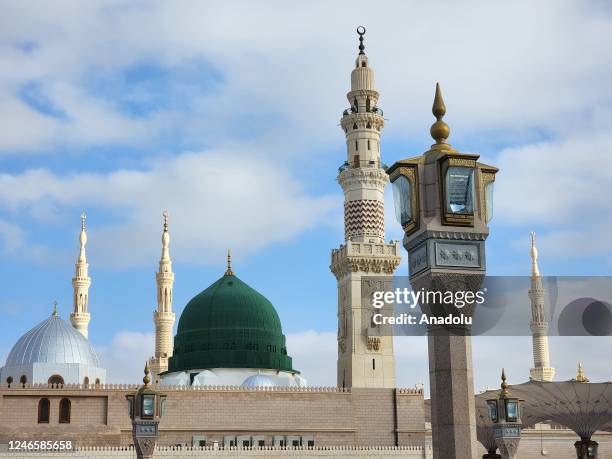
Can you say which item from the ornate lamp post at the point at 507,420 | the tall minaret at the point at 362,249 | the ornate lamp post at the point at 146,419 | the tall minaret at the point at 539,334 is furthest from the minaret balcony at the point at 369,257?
the ornate lamp post at the point at 146,419

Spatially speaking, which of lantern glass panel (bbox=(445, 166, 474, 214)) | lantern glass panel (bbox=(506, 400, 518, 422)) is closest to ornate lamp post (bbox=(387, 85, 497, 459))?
lantern glass panel (bbox=(445, 166, 474, 214))

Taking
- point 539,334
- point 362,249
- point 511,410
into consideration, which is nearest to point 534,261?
point 539,334

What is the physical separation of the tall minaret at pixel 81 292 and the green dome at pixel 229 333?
6.56 m

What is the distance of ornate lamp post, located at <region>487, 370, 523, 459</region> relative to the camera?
21.1 meters

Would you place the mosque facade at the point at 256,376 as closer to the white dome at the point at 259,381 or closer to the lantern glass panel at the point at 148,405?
the white dome at the point at 259,381

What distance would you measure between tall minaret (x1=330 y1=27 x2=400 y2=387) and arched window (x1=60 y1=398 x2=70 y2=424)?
41.8ft

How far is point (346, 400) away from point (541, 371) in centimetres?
2428

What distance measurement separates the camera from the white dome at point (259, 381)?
43344 millimetres

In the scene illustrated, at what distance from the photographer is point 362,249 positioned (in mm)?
44156

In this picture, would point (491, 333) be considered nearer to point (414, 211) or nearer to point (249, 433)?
point (414, 211)

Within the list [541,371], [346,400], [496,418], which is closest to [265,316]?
[346,400]

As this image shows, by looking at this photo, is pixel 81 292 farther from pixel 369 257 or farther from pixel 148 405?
pixel 148 405

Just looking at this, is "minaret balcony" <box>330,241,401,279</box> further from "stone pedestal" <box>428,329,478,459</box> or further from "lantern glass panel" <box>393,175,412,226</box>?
"stone pedestal" <box>428,329,478,459</box>

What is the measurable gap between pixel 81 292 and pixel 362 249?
18.8 metres
